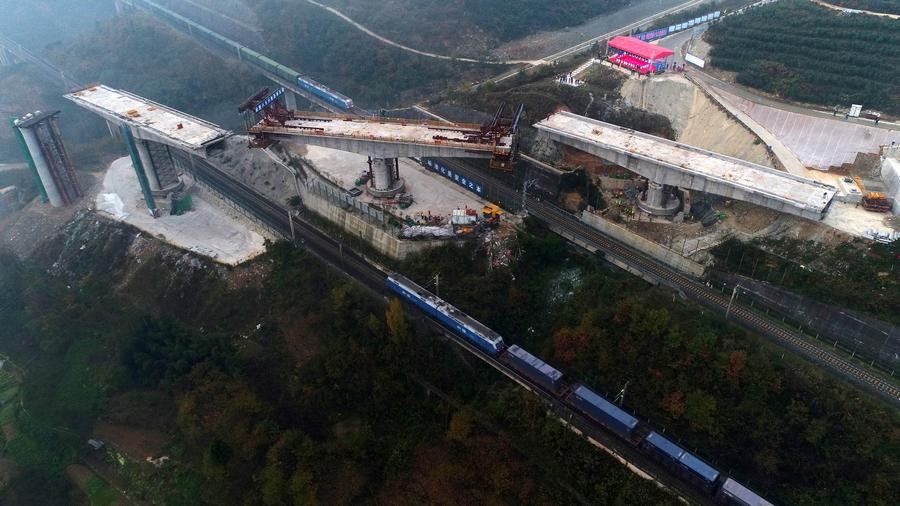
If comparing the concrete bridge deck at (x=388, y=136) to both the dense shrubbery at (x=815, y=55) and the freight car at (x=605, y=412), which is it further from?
the dense shrubbery at (x=815, y=55)

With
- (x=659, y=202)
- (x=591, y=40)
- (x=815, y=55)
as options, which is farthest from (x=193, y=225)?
(x=815, y=55)

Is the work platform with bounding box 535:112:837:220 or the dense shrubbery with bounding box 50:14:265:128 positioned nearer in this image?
the work platform with bounding box 535:112:837:220

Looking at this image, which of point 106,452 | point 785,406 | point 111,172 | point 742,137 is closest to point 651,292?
point 785,406

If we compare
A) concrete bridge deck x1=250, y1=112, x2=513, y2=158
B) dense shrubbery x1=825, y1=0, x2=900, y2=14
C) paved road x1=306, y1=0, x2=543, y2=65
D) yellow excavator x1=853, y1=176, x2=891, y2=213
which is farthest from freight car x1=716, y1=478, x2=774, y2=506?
paved road x1=306, y1=0, x2=543, y2=65

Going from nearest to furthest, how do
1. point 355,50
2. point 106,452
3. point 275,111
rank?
point 106,452
point 275,111
point 355,50

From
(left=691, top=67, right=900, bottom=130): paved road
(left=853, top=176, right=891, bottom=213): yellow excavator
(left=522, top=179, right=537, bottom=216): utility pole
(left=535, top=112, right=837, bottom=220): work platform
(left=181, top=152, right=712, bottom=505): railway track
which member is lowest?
(left=181, top=152, right=712, bottom=505): railway track

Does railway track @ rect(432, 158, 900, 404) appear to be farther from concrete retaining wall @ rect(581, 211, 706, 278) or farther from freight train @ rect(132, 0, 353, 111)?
freight train @ rect(132, 0, 353, 111)

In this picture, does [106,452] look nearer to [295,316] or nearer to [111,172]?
[295,316]
